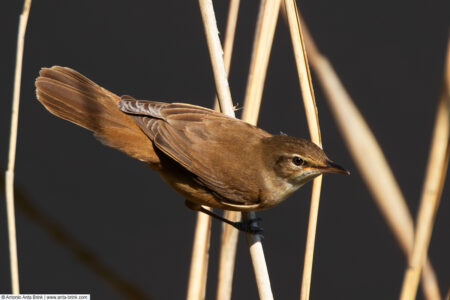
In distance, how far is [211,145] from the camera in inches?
110

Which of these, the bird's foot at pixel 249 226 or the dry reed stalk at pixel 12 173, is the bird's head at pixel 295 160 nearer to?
the bird's foot at pixel 249 226

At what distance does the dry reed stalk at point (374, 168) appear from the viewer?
257 centimetres

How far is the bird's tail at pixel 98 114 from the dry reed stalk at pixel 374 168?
91cm

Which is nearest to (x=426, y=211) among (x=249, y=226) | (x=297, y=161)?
(x=297, y=161)

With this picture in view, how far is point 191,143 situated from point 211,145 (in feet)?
0.32

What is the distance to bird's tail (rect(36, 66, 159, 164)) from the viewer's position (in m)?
2.79

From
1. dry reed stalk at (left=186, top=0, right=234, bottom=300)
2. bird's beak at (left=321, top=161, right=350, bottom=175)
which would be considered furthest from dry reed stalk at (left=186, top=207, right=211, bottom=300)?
bird's beak at (left=321, top=161, right=350, bottom=175)

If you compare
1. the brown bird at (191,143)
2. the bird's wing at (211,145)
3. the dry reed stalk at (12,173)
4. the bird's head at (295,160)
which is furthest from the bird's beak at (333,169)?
the dry reed stalk at (12,173)

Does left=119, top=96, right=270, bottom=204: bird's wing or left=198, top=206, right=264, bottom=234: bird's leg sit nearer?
left=198, top=206, right=264, bottom=234: bird's leg

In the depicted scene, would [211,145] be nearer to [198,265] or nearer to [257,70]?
[257,70]

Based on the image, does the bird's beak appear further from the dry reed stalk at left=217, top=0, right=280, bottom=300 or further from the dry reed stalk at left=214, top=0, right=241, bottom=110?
the dry reed stalk at left=214, top=0, right=241, bottom=110

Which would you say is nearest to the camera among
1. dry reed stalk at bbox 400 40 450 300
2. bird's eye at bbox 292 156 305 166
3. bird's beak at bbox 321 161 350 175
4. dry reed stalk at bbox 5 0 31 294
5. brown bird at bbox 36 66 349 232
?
dry reed stalk at bbox 400 40 450 300

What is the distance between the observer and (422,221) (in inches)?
80.2

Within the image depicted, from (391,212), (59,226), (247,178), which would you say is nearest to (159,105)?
(247,178)
